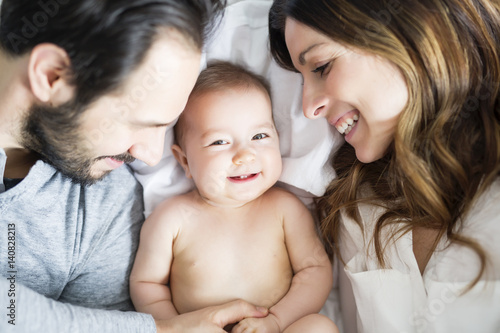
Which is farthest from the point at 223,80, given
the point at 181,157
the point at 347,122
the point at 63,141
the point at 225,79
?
the point at 63,141

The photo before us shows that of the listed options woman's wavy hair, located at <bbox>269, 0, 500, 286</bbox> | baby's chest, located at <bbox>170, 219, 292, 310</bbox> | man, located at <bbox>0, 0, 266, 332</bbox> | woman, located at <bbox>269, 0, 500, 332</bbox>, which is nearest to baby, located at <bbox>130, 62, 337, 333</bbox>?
baby's chest, located at <bbox>170, 219, 292, 310</bbox>

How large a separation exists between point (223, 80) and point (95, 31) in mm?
549

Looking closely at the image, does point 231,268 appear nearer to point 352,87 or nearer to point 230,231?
point 230,231

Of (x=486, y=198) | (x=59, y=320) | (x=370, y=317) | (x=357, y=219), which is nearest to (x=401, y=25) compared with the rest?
(x=486, y=198)

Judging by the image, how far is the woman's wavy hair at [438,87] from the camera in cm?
123

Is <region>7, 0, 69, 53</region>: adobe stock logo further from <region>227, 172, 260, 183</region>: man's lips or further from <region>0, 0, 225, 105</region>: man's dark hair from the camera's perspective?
<region>227, 172, 260, 183</region>: man's lips

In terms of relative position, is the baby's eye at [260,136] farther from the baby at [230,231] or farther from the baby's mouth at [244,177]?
the baby's mouth at [244,177]

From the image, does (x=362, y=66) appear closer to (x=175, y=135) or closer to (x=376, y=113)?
(x=376, y=113)

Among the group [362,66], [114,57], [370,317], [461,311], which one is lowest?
[370,317]

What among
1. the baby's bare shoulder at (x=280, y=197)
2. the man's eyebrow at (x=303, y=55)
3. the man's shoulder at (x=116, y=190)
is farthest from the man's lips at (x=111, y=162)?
the man's eyebrow at (x=303, y=55)

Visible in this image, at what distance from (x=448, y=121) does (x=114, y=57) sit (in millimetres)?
947

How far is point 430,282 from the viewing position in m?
1.36

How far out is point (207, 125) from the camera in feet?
5.19

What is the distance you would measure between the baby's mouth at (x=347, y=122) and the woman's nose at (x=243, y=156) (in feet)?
0.97
